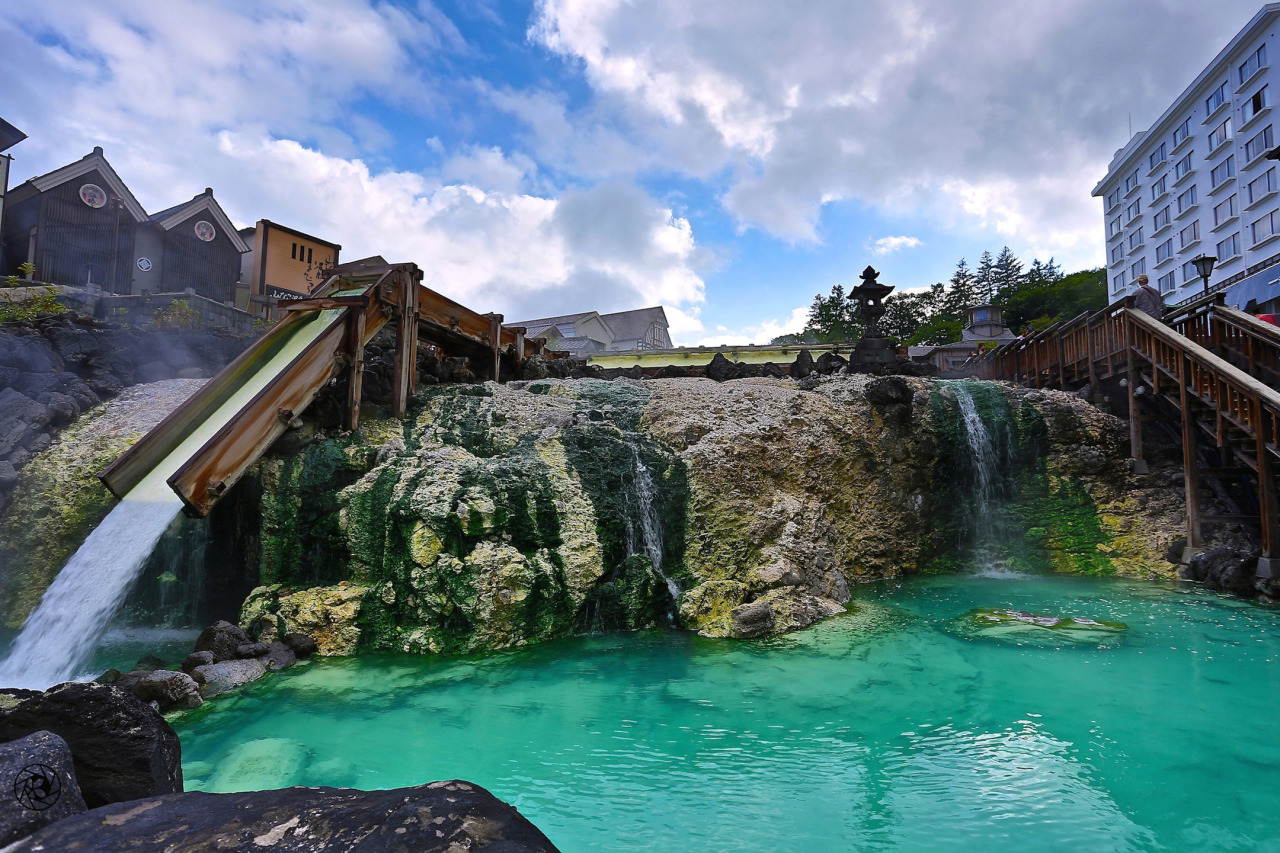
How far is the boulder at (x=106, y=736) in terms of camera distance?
9.61ft

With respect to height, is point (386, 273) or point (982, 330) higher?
point (982, 330)

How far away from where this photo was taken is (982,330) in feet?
124

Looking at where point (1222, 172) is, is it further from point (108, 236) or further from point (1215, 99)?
point (108, 236)

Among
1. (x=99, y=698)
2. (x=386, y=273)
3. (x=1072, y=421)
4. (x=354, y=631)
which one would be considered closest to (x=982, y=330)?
(x=1072, y=421)

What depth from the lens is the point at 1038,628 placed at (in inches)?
280

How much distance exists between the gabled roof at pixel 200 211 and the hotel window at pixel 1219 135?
42.1 m

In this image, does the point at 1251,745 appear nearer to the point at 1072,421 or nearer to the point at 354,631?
Result: the point at 354,631

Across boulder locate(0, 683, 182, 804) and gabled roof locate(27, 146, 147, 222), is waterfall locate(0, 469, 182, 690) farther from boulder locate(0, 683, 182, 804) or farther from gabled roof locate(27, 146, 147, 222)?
gabled roof locate(27, 146, 147, 222)

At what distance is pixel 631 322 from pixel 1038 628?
3745cm

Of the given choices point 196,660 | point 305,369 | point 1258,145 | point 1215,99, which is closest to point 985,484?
point 305,369

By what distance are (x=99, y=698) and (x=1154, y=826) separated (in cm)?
545

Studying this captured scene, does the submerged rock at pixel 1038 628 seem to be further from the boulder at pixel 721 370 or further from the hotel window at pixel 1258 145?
the hotel window at pixel 1258 145

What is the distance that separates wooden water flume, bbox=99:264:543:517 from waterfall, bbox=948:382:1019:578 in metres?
8.70

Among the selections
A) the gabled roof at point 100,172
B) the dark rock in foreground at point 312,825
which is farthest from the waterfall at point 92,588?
the gabled roof at point 100,172
